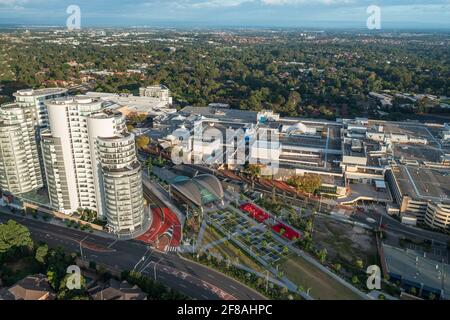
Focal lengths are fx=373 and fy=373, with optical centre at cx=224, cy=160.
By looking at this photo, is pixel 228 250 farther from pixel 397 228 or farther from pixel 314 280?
pixel 397 228

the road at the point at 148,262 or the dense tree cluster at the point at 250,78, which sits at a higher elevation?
the dense tree cluster at the point at 250,78

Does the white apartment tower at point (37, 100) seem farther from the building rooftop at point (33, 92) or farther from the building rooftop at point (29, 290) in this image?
the building rooftop at point (29, 290)

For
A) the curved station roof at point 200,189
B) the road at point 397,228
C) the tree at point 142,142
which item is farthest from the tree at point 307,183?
the tree at point 142,142

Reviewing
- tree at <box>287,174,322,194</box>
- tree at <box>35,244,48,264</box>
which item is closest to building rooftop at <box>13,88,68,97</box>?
tree at <box>35,244,48,264</box>

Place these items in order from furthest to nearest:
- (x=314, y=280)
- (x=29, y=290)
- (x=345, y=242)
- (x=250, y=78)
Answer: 1. (x=250, y=78)
2. (x=345, y=242)
3. (x=314, y=280)
4. (x=29, y=290)

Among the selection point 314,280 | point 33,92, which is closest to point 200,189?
point 314,280

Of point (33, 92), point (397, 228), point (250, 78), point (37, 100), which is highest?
point (33, 92)
